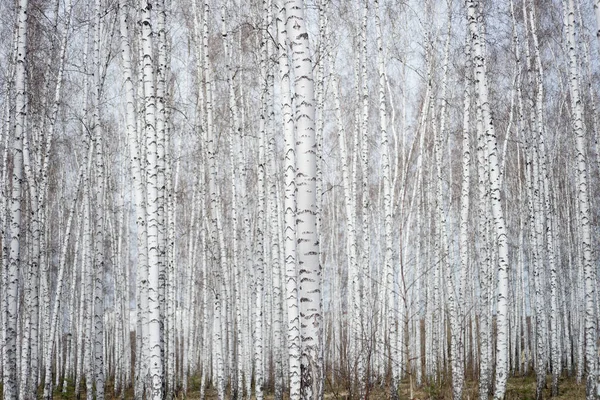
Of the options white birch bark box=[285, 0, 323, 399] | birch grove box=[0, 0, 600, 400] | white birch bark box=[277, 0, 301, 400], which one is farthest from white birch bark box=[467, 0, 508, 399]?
white birch bark box=[285, 0, 323, 399]

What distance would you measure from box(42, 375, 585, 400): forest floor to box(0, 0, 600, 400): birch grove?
0.14 m

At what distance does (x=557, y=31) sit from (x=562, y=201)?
25.3 ft

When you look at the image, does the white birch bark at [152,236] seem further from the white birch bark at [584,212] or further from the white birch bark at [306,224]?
the white birch bark at [584,212]

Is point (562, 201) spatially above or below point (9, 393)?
above

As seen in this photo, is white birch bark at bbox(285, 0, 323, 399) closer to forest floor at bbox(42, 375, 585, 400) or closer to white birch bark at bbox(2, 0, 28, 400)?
white birch bark at bbox(2, 0, 28, 400)

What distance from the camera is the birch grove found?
6.36m

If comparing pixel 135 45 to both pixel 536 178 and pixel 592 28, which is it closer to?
pixel 536 178

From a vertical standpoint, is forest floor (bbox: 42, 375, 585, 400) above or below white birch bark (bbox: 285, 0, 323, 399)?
below

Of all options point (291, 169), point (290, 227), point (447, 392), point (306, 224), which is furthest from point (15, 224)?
point (447, 392)

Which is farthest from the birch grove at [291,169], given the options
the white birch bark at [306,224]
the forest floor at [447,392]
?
the forest floor at [447,392]

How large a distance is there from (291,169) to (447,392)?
20.4ft

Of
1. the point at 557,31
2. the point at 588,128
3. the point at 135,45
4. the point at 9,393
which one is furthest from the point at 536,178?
the point at 9,393

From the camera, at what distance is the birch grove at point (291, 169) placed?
6.36 metres

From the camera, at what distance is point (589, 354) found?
8.35 m
